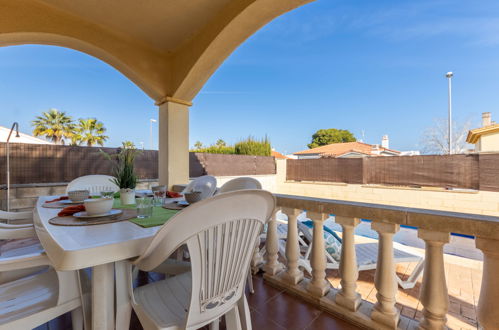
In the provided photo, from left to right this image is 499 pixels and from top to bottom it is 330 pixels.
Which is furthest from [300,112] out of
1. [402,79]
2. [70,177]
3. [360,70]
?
[70,177]

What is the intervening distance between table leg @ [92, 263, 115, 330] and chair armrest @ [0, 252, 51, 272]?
0.77 feet

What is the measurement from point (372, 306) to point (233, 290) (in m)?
0.86

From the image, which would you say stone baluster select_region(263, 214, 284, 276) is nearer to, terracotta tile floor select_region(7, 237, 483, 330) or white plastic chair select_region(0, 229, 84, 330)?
terracotta tile floor select_region(7, 237, 483, 330)

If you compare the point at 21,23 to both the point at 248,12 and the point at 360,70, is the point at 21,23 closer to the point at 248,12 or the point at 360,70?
the point at 248,12

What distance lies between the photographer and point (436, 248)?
2.95ft

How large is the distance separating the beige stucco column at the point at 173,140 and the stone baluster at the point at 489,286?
2666mm

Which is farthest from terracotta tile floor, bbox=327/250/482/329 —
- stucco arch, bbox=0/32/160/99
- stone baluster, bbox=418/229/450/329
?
stucco arch, bbox=0/32/160/99

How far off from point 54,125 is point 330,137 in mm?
25071

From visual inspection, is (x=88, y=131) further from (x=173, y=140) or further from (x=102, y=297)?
(x=102, y=297)

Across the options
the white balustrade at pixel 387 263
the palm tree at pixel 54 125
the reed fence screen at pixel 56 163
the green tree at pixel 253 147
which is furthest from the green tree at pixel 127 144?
the palm tree at pixel 54 125

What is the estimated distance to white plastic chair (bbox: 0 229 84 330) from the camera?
722 millimetres

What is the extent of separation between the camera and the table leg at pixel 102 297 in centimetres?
71

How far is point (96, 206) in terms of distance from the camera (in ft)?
3.44

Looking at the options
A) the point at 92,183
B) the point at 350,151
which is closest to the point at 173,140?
the point at 92,183
